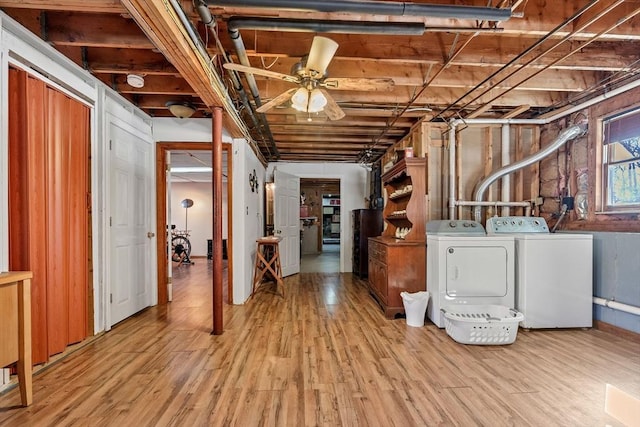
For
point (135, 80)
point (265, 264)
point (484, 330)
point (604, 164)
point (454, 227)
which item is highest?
point (135, 80)

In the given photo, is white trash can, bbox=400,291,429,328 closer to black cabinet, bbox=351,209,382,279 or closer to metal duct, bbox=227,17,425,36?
metal duct, bbox=227,17,425,36

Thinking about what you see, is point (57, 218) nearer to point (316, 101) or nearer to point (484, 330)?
point (316, 101)

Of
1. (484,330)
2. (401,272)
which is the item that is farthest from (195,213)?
(484,330)

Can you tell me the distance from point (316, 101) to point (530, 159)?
274 cm

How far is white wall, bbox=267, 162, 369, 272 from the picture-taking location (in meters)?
6.79

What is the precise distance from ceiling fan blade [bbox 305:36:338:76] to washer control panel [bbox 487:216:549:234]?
2662 mm

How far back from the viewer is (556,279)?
10.4 feet

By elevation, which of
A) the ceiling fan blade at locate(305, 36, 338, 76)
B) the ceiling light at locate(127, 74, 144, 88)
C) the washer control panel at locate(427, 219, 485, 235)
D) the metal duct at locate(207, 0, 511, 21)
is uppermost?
the ceiling light at locate(127, 74, 144, 88)

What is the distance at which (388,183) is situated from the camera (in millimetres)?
5027

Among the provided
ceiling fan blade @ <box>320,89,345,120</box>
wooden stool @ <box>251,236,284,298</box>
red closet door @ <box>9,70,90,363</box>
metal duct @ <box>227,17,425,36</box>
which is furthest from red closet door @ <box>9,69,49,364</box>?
wooden stool @ <box>251,236,284,298</box>

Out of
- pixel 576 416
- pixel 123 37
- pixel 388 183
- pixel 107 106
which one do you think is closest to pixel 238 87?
pixel 123 37

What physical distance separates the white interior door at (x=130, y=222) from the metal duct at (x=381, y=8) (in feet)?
7.90

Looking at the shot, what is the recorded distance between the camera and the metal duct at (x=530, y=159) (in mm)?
3447

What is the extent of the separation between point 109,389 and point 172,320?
1446 millimetres
